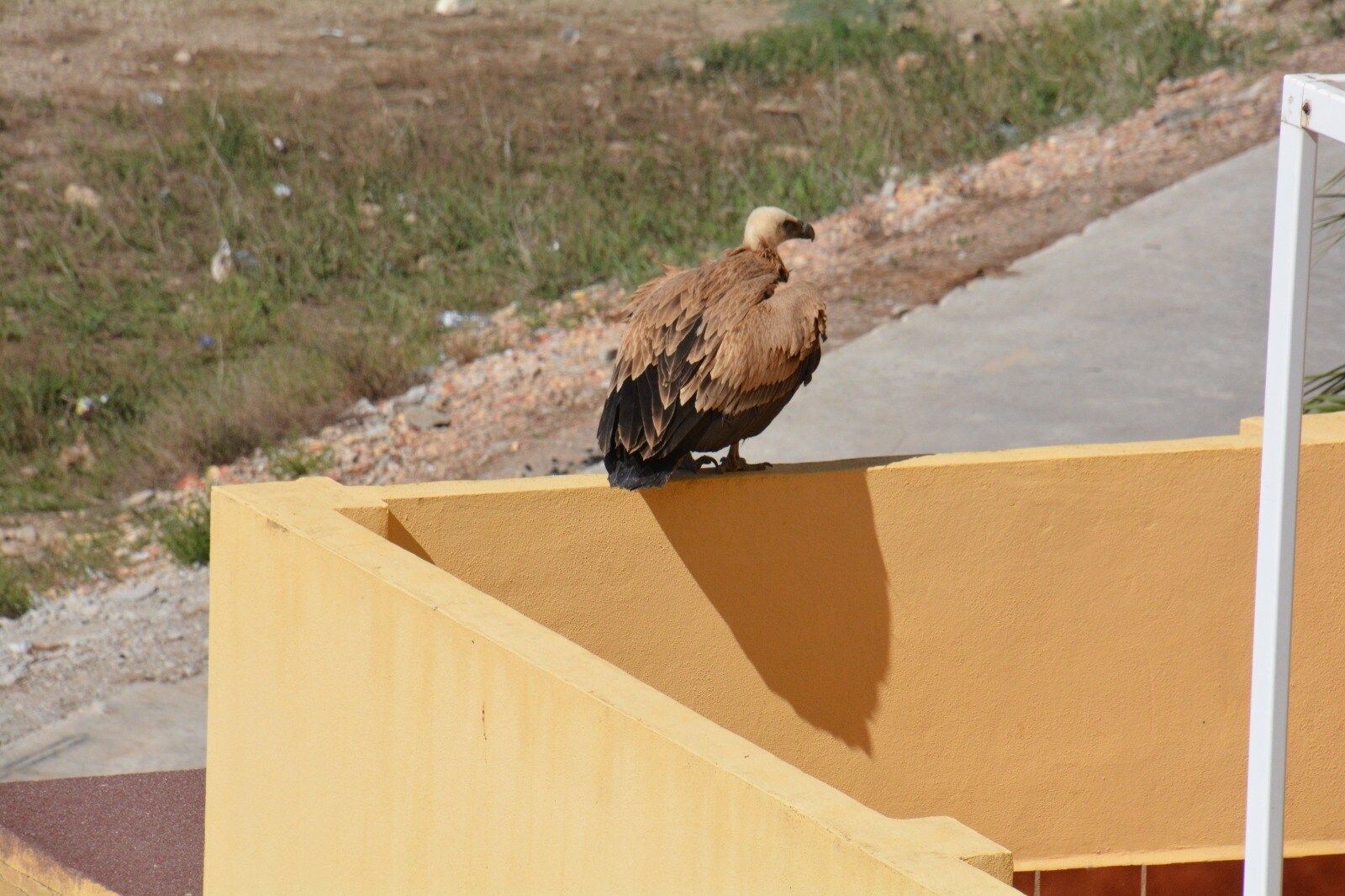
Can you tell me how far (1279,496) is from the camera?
259cm

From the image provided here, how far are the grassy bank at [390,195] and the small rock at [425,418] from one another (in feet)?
2.02

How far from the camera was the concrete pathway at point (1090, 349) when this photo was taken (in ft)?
27.4

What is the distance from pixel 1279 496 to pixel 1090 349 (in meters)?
6.81

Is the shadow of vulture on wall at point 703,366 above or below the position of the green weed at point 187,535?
above

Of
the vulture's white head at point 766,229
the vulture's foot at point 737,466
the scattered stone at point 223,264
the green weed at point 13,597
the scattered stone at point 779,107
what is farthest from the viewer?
the scattered stone at point 779,107

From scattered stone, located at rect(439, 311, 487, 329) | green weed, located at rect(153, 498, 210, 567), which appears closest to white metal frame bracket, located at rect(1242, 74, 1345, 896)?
green weed, located at rect(153, 498, 210, 567)

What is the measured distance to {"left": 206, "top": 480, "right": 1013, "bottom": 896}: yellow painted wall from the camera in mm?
2652

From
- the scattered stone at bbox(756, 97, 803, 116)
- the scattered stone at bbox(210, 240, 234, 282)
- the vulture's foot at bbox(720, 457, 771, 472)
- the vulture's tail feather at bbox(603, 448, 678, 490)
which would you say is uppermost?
the scattered stone at bbox(756, 97, 803, 116)

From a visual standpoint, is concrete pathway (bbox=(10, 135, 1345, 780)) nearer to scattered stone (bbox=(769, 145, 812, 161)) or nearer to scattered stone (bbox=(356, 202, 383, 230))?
scattered stone (bbox=(769, 145, 812, 161))

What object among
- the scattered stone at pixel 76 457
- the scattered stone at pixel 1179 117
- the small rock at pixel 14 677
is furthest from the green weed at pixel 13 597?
the scattered stone at pixel 1179 117

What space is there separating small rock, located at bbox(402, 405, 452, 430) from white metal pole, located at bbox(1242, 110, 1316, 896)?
7275 mm

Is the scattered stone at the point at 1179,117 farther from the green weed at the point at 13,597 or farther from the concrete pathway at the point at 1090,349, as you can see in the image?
the green weed at the point at 13,597

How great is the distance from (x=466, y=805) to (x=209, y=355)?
8.52m

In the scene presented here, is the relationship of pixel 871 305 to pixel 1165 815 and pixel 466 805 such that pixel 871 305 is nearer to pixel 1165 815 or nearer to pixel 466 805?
pixel 1165 815
